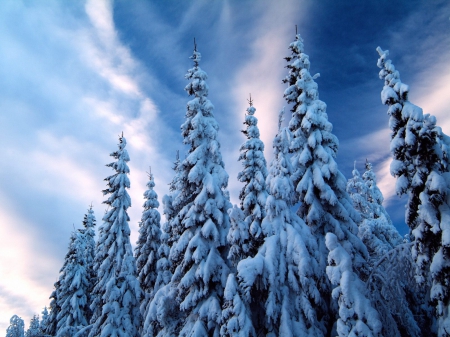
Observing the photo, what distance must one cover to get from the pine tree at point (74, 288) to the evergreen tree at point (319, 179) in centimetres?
2966

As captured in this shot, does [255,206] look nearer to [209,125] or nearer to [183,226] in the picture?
[183,226]

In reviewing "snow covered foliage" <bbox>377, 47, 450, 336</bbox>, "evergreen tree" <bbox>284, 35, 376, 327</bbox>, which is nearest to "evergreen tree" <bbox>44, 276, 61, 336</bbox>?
"evergreen tree" <bbox>284, 35, 376, 327</bbox>

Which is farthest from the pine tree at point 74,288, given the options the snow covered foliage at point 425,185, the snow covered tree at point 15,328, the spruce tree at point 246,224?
the snow covered tree at point 15,328

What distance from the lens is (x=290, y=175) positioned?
54.0ft

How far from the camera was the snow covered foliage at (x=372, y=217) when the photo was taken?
19.5 meters

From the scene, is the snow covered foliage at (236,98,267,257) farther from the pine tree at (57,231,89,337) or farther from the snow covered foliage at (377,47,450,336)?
the pine tree at (57,231,89,337)

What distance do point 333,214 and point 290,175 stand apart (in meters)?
3.06

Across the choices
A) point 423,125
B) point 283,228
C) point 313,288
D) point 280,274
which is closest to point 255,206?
point 283,228

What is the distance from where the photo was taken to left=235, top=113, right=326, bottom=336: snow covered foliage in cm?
1266

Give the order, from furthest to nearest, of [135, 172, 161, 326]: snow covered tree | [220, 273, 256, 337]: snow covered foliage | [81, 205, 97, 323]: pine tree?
[81, 205, 97, 323]: pine tree, [135, 172, 161, 326]: snow covered tree, [220, 273, 256, 337]: snow covered foliage

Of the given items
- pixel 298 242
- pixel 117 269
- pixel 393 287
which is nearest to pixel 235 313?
pixel 298 242

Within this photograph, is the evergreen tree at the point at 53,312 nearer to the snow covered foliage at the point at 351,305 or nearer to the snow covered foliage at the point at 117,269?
the snow covered foliage at the point at 117,269

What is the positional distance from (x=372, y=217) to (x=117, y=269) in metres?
24.9

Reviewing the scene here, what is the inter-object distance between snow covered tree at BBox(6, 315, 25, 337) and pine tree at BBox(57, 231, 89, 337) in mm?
Result: 44210
